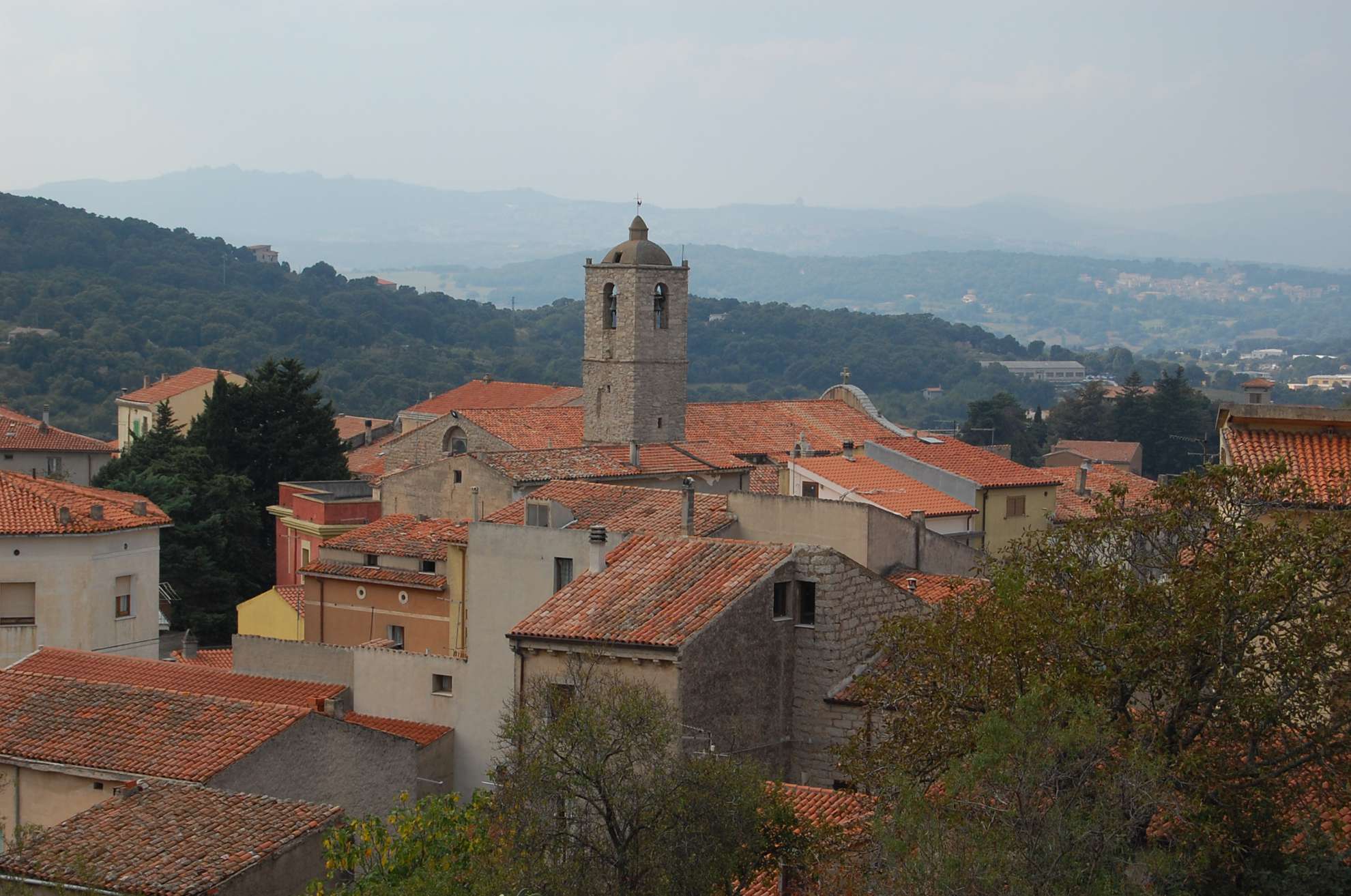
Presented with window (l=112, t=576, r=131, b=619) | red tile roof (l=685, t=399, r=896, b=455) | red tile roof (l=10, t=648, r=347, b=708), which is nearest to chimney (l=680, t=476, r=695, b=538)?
red tile roof (l=10, t=648, r=347, b=708)

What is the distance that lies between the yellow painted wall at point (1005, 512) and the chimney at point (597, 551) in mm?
17858

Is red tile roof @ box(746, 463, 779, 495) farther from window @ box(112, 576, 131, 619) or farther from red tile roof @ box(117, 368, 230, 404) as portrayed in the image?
red tile roof @ box(117, 368, 230, 404)

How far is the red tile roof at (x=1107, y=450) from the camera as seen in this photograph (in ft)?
271

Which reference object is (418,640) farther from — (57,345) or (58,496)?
(57,345)

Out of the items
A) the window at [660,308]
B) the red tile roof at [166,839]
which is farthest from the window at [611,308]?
the red tile roof at [166,839]

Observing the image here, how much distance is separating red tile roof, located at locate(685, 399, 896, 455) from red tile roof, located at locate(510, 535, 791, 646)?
26412 millimetres

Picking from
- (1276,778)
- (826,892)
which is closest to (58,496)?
(826,892)

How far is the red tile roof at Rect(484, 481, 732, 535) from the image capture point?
23594 mm

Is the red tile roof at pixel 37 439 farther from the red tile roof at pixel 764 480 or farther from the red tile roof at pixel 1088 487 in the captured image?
the red tile roof at pixel 1088 487

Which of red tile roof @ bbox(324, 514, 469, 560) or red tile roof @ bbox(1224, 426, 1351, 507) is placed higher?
red tile roof @ bbox(1224, 426, 1351, 507)

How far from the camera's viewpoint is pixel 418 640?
26406 millimetres

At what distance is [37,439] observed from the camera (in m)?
63.2

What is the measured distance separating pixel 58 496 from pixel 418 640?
693cm

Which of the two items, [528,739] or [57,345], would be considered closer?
[528,739]
